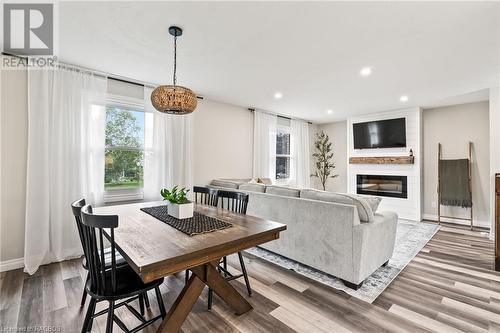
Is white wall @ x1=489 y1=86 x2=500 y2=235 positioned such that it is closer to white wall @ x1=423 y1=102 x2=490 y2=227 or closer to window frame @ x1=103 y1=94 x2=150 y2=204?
white wall @ x1=423 y1=102 x2=490 y2=227

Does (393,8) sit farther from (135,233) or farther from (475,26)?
(135,233)

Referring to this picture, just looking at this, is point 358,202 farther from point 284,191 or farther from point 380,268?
point 380,268

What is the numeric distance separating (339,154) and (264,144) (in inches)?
110

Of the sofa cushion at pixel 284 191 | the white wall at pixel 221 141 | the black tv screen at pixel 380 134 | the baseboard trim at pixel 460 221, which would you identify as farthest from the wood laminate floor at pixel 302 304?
the black tv screen at pixel 380 134

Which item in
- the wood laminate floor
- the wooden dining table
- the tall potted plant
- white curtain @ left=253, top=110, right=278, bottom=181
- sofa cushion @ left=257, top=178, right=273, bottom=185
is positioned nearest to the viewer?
the wooden dining table

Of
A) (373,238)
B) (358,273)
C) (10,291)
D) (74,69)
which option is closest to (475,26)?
(373,238)

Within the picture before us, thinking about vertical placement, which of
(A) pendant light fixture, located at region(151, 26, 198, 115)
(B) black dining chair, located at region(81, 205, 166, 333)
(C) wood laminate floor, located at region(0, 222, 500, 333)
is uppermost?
(A) pendant light fixture, located at region(151, 26, 198, 115)

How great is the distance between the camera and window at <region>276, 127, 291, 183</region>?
20.0ft

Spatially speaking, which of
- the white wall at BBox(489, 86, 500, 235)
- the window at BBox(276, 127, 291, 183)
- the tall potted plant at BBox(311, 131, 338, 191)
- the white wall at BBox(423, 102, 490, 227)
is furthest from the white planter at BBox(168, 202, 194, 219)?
the white wall at BBox(423, 102, 490, 227)

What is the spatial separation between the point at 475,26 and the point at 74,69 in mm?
4550

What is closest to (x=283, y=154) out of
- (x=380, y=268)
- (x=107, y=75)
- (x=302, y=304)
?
(x=380, y=268)

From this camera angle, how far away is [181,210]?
6.70 feet

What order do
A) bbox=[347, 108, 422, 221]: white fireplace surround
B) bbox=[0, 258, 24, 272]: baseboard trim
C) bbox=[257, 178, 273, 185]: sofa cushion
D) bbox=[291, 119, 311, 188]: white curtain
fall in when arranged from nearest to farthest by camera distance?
bbox=[0, 258, 24, 272]: baseboard trim → bbox=[257, 178, 273, 185]: sofa cushion → bbox=[347, 108, 422, 221]: white fireplace surround → bbox=[291, 119, 311, 188]: white curtain

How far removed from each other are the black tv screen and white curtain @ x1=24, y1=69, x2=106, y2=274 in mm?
5708
